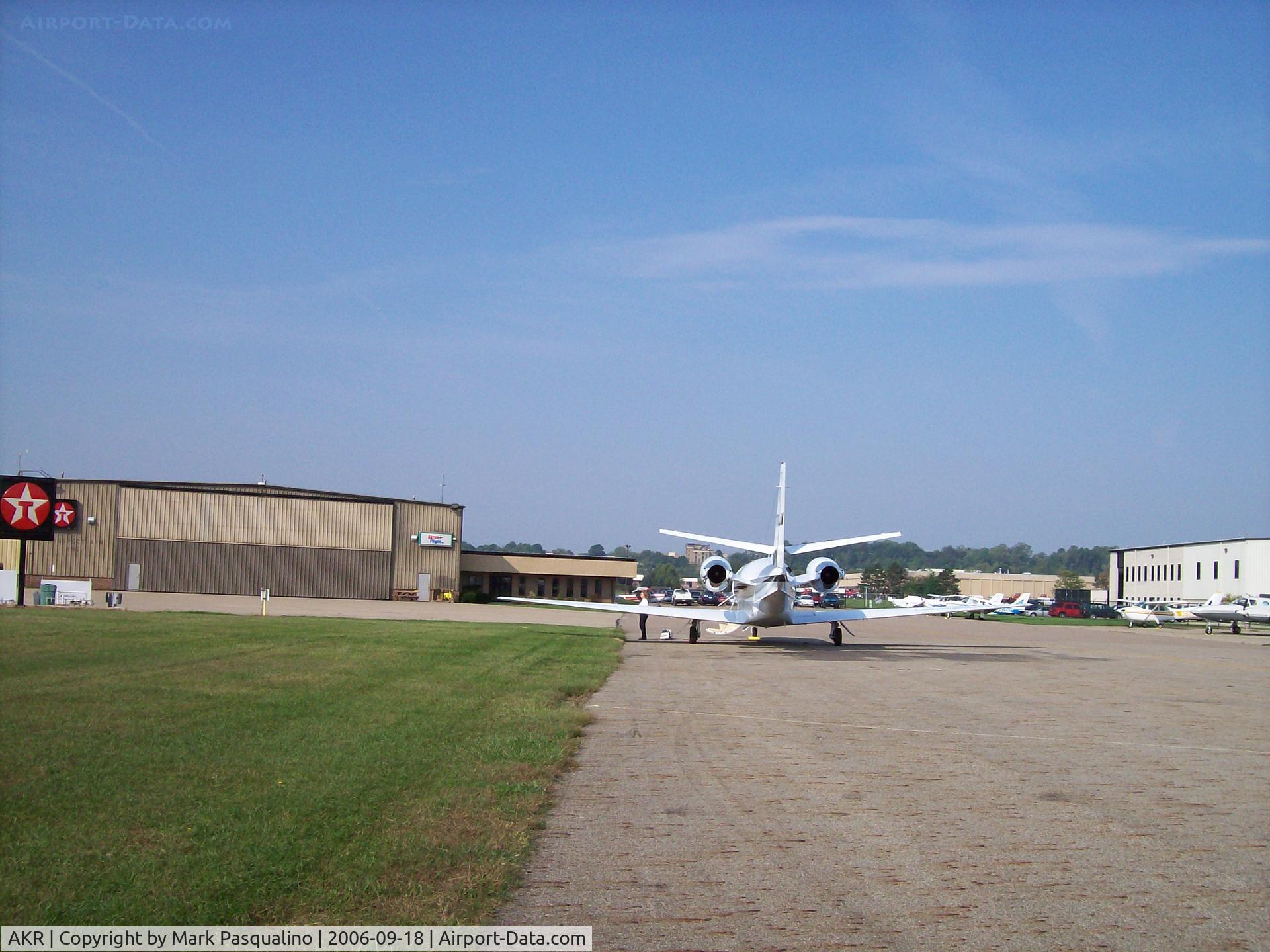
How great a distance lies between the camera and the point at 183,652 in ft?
68.9

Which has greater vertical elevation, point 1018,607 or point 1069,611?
point 1018,607

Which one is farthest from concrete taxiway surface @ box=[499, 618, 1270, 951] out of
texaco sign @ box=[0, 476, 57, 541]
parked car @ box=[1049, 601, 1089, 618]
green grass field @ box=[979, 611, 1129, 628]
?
parked car @ box=[1049, 601, 1089, 618]

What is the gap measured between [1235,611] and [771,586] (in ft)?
149

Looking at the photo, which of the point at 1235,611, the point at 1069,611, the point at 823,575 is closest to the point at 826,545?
the point at 823,575

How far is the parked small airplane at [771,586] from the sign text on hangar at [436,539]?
38036 mm

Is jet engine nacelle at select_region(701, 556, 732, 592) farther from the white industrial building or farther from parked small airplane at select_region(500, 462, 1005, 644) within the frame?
the white industrial building

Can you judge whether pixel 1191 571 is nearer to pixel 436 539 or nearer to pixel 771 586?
pixel 436 539

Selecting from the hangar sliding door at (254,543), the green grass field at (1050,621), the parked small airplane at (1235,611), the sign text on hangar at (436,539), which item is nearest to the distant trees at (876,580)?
the green grass field at (1050,621)

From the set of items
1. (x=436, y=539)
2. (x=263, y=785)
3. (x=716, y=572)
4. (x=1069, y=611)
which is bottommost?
(x=1069, y=611)

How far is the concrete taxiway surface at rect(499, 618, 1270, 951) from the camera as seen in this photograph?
652 cm

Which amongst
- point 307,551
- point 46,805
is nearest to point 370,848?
point 46,805

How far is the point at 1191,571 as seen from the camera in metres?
92.9

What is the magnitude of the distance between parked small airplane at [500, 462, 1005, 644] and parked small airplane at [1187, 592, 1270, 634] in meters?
36.2

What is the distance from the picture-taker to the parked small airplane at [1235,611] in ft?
204
